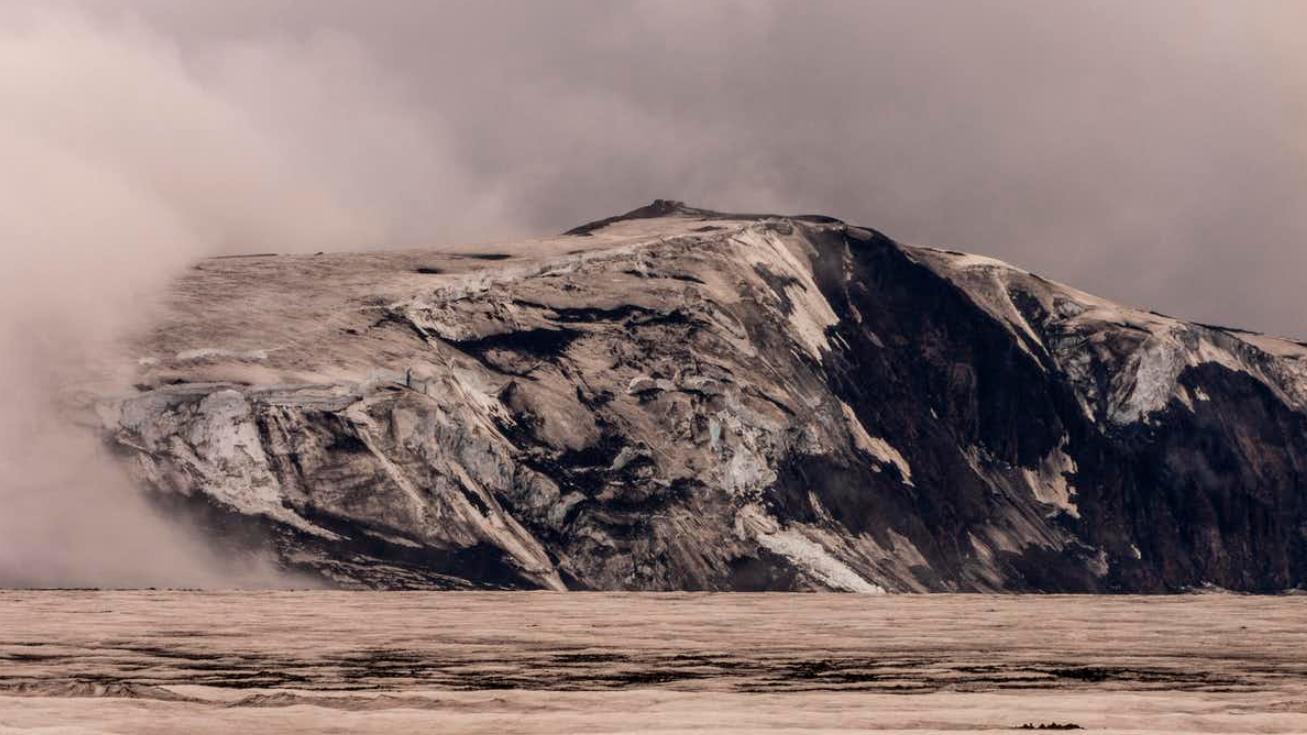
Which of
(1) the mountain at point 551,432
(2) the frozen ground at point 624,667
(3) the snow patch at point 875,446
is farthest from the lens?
(3) the snow patch at point 875,446

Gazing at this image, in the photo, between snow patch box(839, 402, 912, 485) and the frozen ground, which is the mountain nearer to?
snow patch box(839, 402, 912, 485)

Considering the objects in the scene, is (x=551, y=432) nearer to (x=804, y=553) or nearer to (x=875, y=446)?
(x=804, y=553)

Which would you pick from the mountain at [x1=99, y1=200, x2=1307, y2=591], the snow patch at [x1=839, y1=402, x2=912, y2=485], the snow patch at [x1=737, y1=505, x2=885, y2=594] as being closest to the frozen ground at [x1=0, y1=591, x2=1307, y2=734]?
the mountain at [x1=99, y1=200, x2=1307, y2=591]

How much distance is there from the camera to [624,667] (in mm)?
60250

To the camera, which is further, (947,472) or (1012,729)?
(947,472)

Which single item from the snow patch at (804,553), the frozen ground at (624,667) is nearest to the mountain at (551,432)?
the snow patch at (804,553)

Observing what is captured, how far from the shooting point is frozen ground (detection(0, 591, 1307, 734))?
3950 centimetres

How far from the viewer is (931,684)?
53.2m

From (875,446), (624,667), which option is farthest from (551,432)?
(624,667)

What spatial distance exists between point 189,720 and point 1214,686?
98.3ft

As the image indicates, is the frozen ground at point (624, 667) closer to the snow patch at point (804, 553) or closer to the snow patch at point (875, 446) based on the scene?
the snow patch at point (804, 553)

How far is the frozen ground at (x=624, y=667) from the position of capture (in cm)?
3950

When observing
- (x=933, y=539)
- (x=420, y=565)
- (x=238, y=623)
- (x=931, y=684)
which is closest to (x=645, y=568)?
(x=420, y=565)

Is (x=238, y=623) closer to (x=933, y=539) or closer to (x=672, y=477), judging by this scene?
(x=672, y=477)
